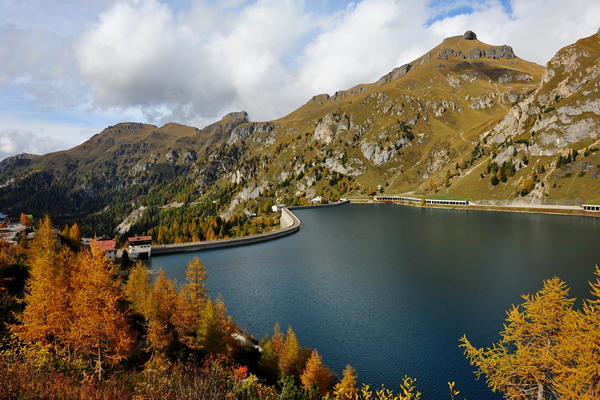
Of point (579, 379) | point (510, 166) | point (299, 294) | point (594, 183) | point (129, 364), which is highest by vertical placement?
point (510, 166)

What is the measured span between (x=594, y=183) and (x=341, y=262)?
149 m

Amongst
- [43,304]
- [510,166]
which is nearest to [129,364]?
[43,304]

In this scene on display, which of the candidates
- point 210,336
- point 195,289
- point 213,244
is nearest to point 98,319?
point 210,336

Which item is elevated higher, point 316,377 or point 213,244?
point 213,244

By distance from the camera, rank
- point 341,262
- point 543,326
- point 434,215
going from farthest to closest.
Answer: point 434,215 < point 341,262 < point 543,326

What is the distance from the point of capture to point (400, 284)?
69750mm

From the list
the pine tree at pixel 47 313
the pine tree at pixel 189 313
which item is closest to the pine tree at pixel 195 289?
the pine tree at pixel 189 313

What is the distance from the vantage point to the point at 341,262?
90.8 metres

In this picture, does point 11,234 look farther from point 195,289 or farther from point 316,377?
point 316,377

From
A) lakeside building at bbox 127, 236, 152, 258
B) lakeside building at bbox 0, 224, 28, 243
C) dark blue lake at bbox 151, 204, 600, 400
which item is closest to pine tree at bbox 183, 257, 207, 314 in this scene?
dark blue lake at bbox 151, 204, 600, 400

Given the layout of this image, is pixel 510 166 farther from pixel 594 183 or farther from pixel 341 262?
pixel 341 262

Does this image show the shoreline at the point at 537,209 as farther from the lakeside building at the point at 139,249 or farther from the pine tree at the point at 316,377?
the lakeside building at the point at 139,249

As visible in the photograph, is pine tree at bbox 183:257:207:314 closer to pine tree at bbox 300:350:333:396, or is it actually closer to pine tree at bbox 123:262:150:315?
pine tree at bbox 123:262:150:315

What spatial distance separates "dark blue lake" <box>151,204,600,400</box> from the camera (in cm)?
4228
